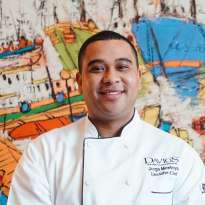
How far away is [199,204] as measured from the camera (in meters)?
0.93

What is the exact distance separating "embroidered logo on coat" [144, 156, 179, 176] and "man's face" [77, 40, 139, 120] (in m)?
0.14

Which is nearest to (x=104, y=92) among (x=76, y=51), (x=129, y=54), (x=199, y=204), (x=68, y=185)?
(x=129, y=54)

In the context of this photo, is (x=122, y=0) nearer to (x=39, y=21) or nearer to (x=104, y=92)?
(x=39, y=21)

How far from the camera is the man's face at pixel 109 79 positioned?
3.05 feet

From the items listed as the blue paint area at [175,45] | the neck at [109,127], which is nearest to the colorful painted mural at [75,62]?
the blue paint area at [175,45]

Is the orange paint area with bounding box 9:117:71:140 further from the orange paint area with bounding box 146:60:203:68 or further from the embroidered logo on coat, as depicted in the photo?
the embroidered logo on coat

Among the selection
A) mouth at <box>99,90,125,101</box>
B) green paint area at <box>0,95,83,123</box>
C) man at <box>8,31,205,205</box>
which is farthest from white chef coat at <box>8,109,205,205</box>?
green paint area at <box>0,95,83,123</box>

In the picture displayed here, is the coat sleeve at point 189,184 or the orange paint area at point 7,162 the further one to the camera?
the orange paint area at point 7,162

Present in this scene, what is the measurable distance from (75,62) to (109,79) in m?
0.50

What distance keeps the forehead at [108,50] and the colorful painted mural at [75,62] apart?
42 centimetres

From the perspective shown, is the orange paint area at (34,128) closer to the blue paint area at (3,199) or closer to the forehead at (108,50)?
the blue paint area at (3,199)

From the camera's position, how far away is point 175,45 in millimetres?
1430

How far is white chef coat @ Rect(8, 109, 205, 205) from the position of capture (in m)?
0.89

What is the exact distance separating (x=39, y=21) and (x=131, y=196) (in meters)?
0.77
